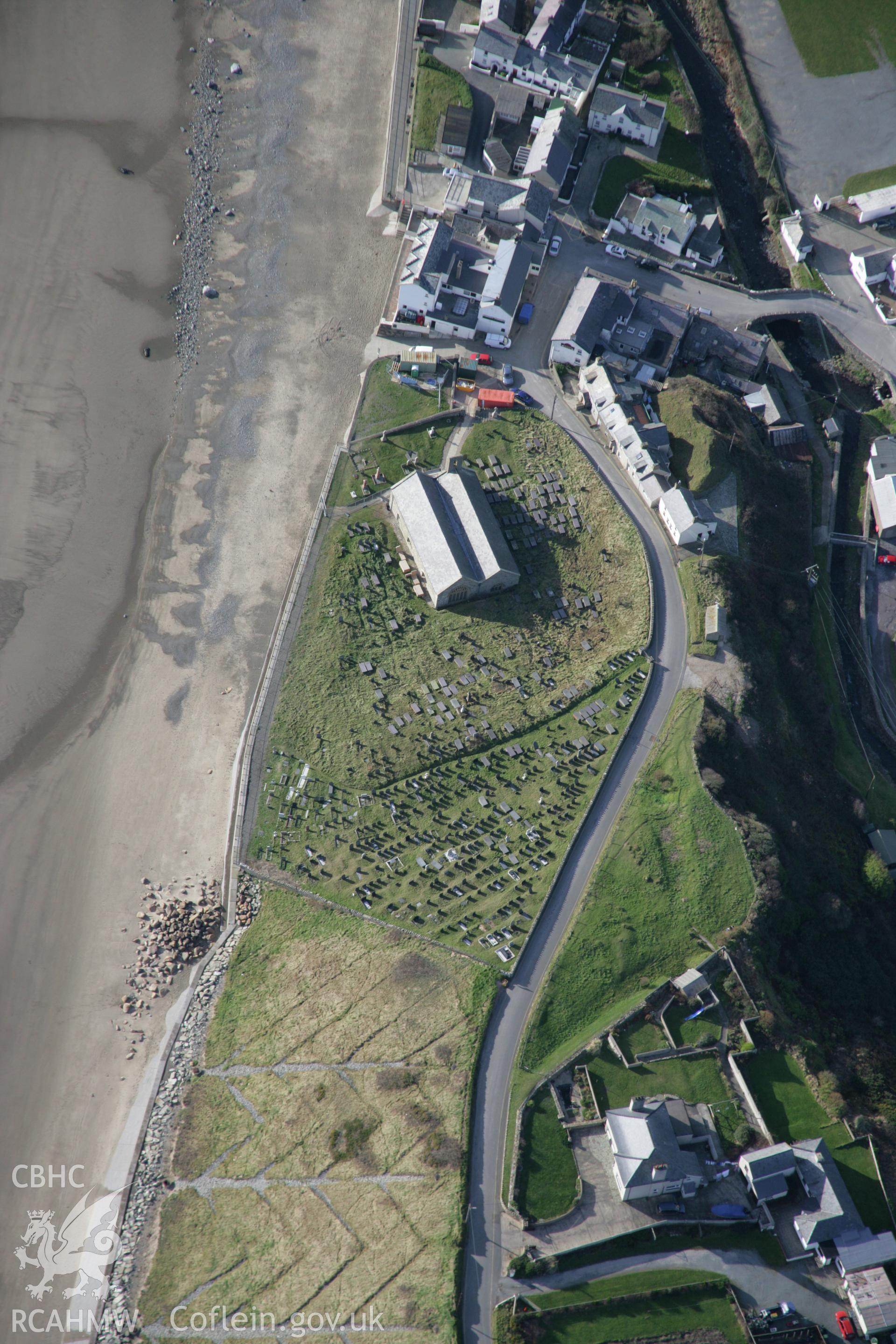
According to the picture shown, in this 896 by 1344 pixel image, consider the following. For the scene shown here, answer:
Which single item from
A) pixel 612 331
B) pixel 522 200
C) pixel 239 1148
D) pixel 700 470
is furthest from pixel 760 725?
pixel 522 200

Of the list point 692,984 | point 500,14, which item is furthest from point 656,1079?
point 500,14

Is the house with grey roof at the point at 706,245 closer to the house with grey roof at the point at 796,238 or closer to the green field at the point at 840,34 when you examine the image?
the house with grey roof at the point at 796,238

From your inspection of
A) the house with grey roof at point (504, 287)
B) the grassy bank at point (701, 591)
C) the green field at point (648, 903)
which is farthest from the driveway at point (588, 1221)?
the house with grey roof at point (504, 287)

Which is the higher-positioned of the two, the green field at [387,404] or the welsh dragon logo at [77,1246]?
the green field at [387,404]

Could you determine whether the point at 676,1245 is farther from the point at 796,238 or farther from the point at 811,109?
the point at 811,109

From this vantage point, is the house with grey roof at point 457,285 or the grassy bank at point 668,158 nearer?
the house with grey roof at point 457,285

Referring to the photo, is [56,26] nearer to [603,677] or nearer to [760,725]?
[603,677]
